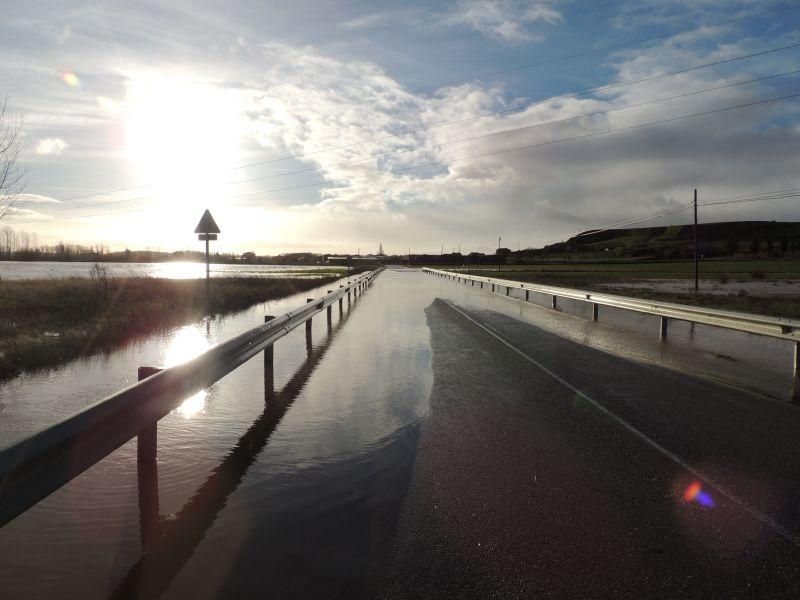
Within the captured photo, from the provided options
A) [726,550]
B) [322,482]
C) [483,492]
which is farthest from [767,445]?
[322,482]

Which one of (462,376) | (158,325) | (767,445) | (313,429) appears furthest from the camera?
(158,325)

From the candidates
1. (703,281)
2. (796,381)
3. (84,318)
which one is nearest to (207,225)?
(84,318)

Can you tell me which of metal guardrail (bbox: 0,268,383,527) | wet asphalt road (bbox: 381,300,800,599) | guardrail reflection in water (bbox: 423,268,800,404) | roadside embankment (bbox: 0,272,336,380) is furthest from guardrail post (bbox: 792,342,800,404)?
roadside embankment (bbox: 0,272,336,380)

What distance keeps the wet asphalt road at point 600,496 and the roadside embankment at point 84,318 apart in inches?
300

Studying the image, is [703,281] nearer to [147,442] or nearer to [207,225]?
[207,225]

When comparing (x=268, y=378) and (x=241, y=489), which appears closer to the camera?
(x=241, y=489)

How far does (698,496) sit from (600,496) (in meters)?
0.77

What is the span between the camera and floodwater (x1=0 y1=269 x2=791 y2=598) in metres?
3.06

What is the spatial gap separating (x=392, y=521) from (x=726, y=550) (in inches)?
82.6

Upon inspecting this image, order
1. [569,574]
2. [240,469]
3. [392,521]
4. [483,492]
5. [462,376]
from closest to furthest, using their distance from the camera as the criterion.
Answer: [569,574]
[392,521]
[483,492]
[240,469]
[462,376]

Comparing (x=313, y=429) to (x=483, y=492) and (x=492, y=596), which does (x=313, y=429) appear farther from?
(x=492, y=596)

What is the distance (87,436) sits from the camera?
10.3 feet

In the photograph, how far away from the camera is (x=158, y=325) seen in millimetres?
15844

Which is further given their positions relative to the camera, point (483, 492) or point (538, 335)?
point (538, 335)
